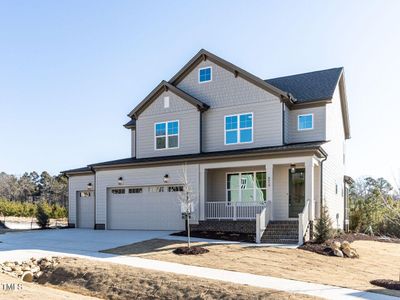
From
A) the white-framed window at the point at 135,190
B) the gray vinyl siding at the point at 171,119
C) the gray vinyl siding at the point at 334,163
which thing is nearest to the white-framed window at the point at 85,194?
the white-framed window at the point at 135,190

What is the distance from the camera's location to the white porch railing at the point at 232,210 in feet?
A: 60.8

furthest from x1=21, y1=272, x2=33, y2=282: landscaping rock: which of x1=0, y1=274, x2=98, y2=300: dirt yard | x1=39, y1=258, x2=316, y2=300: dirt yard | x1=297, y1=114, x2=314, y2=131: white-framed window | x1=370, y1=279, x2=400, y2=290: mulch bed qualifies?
x1=297, y1=114, x2=314, y2=131: white-framed window

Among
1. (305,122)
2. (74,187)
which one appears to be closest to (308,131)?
(305,122)

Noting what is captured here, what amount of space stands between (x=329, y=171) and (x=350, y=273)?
1028cm

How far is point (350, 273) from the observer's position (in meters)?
11.1

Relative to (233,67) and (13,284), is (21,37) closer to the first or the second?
(233,67)

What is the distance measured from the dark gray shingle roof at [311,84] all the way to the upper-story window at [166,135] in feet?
22.3

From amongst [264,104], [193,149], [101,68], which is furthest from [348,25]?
[101,68]

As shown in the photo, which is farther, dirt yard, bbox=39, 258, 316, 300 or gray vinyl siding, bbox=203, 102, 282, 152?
gray vinyl siding, bbox=203, 102, 282, 152

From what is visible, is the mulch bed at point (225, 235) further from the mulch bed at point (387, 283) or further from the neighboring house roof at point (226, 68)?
the neighboring house roof at point (226, 68)

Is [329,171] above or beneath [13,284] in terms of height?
above

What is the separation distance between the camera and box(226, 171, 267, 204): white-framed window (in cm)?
1956

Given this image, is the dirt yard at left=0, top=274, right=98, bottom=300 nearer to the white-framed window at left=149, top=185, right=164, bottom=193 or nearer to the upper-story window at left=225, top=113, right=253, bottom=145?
the white-framed window at left=149, top=185, right=164, bottom=193

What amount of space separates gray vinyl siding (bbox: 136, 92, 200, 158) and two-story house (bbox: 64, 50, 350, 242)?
6cm
